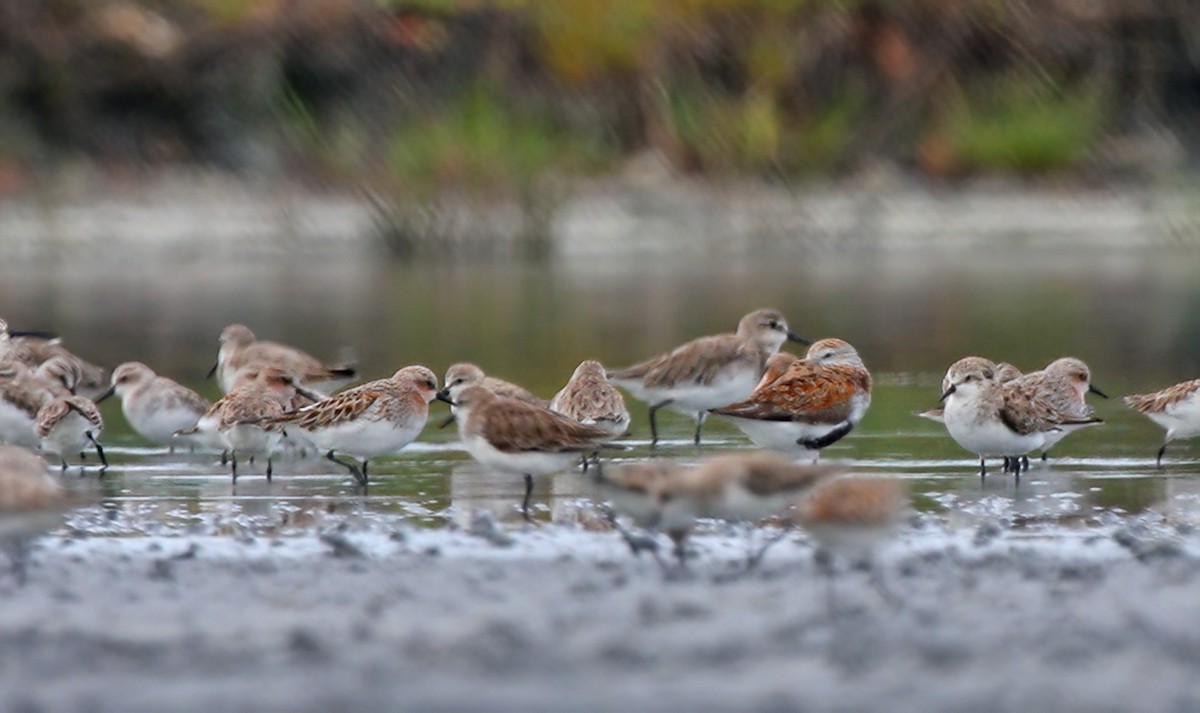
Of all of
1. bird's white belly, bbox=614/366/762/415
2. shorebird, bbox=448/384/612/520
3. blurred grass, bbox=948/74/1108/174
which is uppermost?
blurred grass, bbox=948/74/1108/174

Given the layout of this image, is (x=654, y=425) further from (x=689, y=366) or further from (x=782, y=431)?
(x=782, y=431)

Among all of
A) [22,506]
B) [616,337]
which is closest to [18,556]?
[22,506]

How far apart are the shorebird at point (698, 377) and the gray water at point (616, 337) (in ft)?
0.93

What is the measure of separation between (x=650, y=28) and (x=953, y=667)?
2607 cm

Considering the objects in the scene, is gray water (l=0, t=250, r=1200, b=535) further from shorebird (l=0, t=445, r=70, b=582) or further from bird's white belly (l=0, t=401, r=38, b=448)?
shorebird (l=0, t=445, r=70, b=582)

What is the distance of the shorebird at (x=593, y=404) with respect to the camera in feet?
41.8

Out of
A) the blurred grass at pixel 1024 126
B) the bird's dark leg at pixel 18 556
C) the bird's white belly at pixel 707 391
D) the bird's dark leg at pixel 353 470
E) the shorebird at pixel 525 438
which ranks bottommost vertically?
the bird's dark leg at pixel 18 556

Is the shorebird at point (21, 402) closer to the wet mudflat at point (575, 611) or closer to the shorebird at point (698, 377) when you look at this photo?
the wet mudflat at point (575, 611)

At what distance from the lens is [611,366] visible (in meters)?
18.0

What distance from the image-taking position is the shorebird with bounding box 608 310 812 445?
1426 centimetres

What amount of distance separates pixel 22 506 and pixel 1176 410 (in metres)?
6.82

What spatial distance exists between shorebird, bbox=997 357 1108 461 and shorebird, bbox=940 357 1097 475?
103mm

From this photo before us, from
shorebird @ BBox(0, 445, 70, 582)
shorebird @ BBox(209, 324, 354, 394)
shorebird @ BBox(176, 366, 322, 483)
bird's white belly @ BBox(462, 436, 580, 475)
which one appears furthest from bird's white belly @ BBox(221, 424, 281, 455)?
shorebird @ BBox(0, 445, 70, 582)

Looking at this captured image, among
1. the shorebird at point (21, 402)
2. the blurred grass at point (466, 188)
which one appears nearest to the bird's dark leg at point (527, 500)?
the shorebird at point (21, 402)
